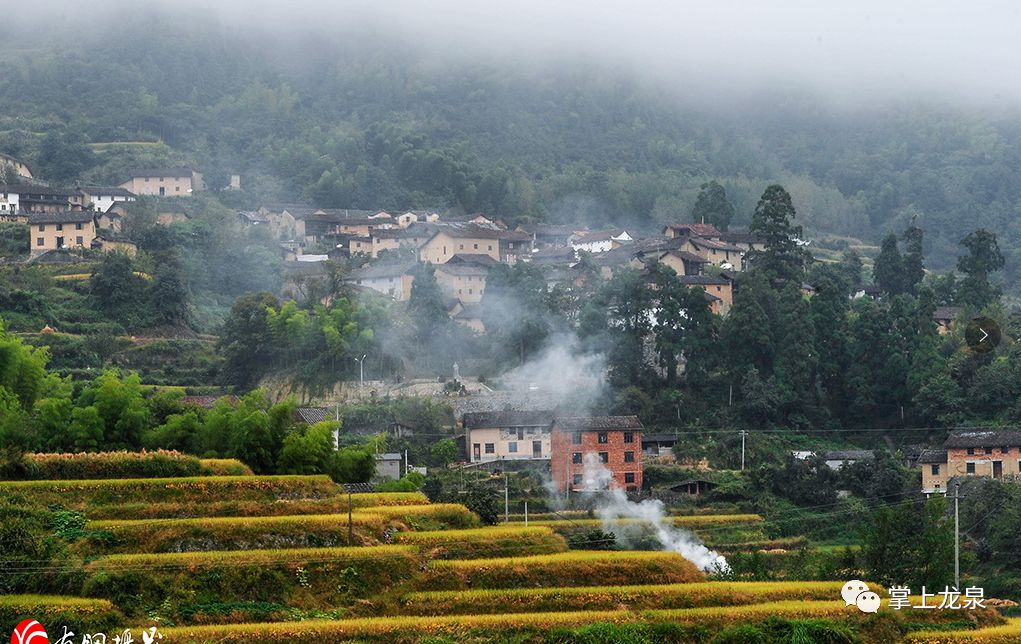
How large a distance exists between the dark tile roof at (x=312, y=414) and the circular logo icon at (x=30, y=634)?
67.5ft

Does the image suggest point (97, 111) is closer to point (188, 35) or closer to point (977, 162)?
point (188, 35)

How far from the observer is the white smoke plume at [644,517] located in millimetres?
36188

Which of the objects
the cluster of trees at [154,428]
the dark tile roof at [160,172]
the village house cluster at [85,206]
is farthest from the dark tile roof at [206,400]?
the dark tile roof at [160,172]

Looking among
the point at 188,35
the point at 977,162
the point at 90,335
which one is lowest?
the point at 90,335

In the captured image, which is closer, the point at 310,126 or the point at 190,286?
the point at 190,286

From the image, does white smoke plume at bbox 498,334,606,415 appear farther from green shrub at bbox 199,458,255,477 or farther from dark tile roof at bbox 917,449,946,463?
green shrub at bbox 199,458,255,477

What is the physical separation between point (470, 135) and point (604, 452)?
162 feet

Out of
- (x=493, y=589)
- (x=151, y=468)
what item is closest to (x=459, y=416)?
(x=151, y=468)

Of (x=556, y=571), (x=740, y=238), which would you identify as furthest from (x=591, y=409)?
(x=556, y=571)

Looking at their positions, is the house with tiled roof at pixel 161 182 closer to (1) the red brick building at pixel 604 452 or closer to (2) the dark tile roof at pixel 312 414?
(2) the dark tile roof at pixel 312 414

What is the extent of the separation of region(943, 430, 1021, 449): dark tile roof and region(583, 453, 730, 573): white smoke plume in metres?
8.55

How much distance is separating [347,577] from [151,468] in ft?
19.0

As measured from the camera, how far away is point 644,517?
137ft

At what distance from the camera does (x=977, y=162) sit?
93.4 m
